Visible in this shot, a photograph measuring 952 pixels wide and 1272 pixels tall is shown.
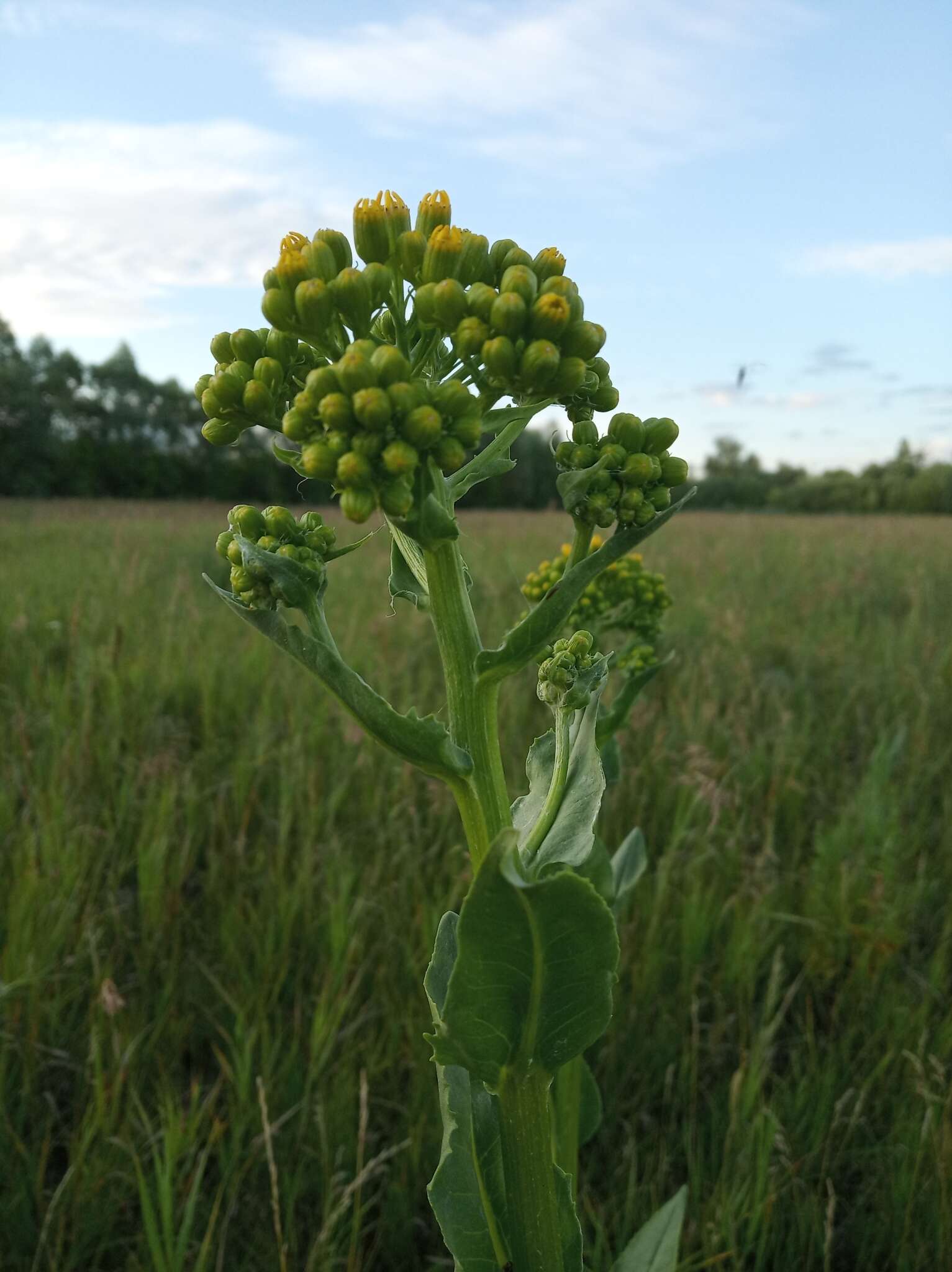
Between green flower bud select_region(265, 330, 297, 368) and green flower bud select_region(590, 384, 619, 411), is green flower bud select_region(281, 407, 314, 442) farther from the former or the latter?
green flower bud select_region(590, 384, 619, 411)

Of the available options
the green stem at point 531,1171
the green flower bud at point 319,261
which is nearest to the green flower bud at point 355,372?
the green flower bud at point 319,261

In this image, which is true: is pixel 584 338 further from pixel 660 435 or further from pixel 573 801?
pixel 573 801

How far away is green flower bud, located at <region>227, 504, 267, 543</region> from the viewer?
1690 mm

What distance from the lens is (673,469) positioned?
173 centimetres

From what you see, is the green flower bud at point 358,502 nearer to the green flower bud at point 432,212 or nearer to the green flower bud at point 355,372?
the green flower bud at point 355,372

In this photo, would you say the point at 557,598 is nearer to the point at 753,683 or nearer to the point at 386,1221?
the point at 386,1221

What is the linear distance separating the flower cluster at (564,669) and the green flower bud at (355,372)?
60 cm

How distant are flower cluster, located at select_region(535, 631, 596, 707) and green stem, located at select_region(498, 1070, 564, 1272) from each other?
680mm

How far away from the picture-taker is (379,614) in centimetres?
627

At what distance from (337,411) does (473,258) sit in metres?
0.44

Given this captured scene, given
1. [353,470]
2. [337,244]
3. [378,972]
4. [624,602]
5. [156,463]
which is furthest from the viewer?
[156,463]

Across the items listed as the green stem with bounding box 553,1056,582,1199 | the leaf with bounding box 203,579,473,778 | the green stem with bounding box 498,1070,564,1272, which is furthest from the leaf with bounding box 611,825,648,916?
the leaf with bounding box 203,579,473,778

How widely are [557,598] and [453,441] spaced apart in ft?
1.05

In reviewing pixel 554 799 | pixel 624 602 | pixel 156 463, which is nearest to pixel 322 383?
pixel 554 799
